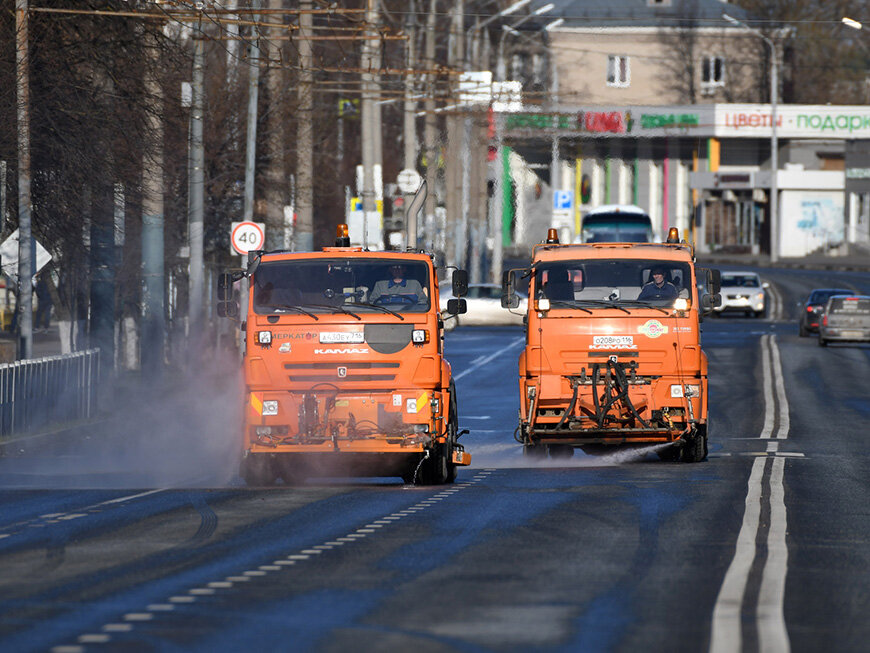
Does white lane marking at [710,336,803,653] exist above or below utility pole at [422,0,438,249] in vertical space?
below

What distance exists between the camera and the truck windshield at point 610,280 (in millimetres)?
21578

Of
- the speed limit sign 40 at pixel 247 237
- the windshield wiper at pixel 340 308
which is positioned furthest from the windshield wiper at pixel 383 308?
the speed limit sign 40 at pixel 247 237

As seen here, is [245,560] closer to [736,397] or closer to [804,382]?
[736,397]

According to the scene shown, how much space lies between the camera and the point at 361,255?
18.9 meters

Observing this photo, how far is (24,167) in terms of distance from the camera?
26.4 metres

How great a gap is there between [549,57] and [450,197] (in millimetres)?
33122

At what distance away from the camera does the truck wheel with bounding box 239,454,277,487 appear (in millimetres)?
18719

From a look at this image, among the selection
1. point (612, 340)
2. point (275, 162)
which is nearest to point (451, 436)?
point (612, 340)

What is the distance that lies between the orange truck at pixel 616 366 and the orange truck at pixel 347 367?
2846 millimetres

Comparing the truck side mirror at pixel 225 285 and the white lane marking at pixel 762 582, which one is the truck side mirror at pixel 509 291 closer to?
the white lane marking at pixel 762 582

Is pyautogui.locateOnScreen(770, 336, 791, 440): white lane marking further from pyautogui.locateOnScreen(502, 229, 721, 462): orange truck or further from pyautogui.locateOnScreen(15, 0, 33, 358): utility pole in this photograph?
pyautogui.locateOnScreen(15, 0, 33, 358): utility pole

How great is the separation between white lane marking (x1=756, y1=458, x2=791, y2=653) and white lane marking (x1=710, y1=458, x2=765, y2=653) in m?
0.12

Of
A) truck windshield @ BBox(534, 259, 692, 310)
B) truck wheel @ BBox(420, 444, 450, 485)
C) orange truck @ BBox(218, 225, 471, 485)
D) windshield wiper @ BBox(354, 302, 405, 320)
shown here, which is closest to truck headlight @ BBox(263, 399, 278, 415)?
orange truck @ BBox(218, 225, 471, 485)

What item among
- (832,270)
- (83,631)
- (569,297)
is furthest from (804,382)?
(832,270)
